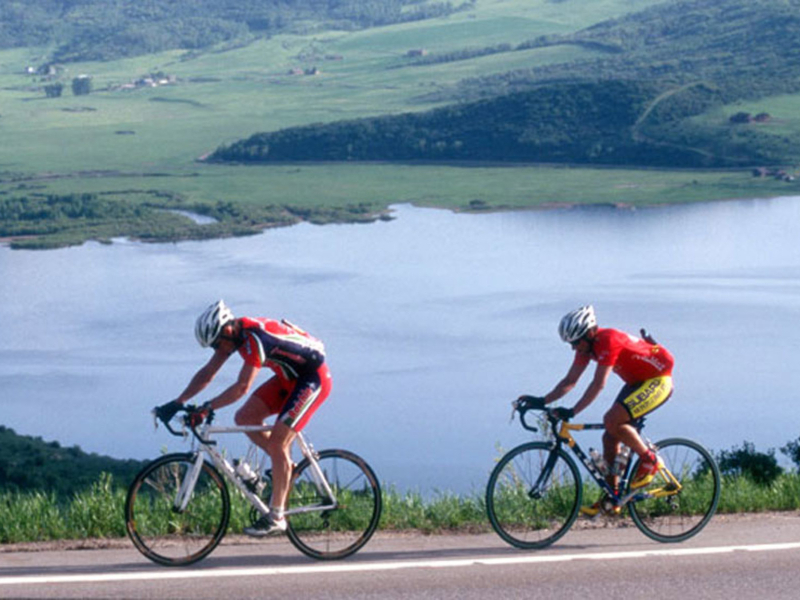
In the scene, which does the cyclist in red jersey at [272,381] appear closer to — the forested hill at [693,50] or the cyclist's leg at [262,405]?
the cyclist's leg at [262,405]

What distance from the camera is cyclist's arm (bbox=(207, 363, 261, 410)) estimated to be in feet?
23.4

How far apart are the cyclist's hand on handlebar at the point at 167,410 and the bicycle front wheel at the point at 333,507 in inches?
29.8

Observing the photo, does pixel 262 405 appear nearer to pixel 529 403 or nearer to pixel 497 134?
pixel 529 403

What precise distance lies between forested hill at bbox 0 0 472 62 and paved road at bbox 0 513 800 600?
167 meters

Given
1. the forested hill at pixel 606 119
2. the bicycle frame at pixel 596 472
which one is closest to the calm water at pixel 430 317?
the forested hill at pixel 606 119

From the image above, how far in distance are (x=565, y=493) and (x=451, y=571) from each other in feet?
3.93

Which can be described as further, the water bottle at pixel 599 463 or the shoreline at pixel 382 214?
the shoreline at pixel 382 214

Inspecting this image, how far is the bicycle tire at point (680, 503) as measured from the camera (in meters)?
7.83

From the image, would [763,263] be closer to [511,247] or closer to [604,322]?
[511,247]

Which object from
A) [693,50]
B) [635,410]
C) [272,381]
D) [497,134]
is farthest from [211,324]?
[693,50]

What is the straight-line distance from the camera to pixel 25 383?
144 feet

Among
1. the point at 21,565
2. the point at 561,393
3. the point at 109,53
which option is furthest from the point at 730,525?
the point at 109,53

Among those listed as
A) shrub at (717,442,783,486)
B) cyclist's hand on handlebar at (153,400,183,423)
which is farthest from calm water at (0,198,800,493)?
cyclist's hand on handlebar at (153,400,183,423)

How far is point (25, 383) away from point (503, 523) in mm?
38201
